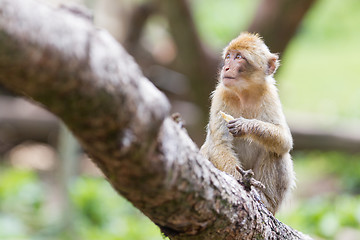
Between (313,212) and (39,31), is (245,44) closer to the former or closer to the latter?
(39,31)

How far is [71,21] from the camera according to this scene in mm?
1735

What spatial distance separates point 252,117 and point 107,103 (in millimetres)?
2622

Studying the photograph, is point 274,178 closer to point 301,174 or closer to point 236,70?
point 236,70

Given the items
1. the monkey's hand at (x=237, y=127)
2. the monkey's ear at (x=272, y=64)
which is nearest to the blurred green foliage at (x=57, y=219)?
the monkey's ear at (x=272, y=64)

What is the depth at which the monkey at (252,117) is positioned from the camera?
4.11 meters

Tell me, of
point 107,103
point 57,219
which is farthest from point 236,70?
point 57,219

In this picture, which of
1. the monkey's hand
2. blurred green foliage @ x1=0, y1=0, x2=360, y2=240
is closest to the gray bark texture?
the monkey's hand

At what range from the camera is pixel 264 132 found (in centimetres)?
396

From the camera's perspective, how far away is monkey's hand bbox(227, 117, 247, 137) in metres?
3.79

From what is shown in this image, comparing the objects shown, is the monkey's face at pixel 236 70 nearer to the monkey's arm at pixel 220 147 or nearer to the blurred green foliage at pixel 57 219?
the monkey's arm at pixel 220 147

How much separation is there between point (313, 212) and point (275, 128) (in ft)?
12.3

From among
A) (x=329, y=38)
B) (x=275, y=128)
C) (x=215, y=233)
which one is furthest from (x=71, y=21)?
(x=329, y=38)

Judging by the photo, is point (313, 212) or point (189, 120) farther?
point (189, 120)

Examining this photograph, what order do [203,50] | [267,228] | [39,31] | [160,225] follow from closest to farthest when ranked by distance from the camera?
[39,31], [160,225], [267,228], [203,50]
